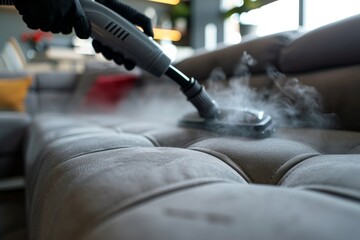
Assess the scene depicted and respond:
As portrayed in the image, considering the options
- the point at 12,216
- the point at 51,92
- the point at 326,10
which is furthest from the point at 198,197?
the point at 51,92

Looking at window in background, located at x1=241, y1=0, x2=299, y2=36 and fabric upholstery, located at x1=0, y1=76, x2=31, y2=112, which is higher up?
window in background, located at x1=241, y1=0, x2=299, y2=36

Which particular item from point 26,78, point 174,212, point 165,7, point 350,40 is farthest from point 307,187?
point 165,7

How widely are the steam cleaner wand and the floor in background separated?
0.74 m

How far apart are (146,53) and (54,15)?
20 cm

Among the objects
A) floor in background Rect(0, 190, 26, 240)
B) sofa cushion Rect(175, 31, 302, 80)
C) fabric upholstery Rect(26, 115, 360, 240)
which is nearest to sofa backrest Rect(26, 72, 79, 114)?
floor in background Rect(0, 190, 26, 240)

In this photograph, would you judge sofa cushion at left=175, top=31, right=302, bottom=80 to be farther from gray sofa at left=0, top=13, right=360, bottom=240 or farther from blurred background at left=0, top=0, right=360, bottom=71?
gray sofa at left=0, top=13, right=360, bottom=240

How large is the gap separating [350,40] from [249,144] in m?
0.48

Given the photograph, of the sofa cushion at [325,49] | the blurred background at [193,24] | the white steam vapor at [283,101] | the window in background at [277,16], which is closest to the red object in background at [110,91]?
the blurred background at [193,24]

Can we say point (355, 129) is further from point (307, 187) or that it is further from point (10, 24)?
point (10, 24)

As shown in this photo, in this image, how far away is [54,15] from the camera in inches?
20.7

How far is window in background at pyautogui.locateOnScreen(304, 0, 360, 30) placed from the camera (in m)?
1.22

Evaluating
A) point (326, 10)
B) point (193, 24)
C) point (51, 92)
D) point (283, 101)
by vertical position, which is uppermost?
point (326, 10)

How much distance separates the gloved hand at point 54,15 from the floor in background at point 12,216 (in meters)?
0.75

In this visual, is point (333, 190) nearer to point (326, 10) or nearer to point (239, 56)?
point (239, 56)
